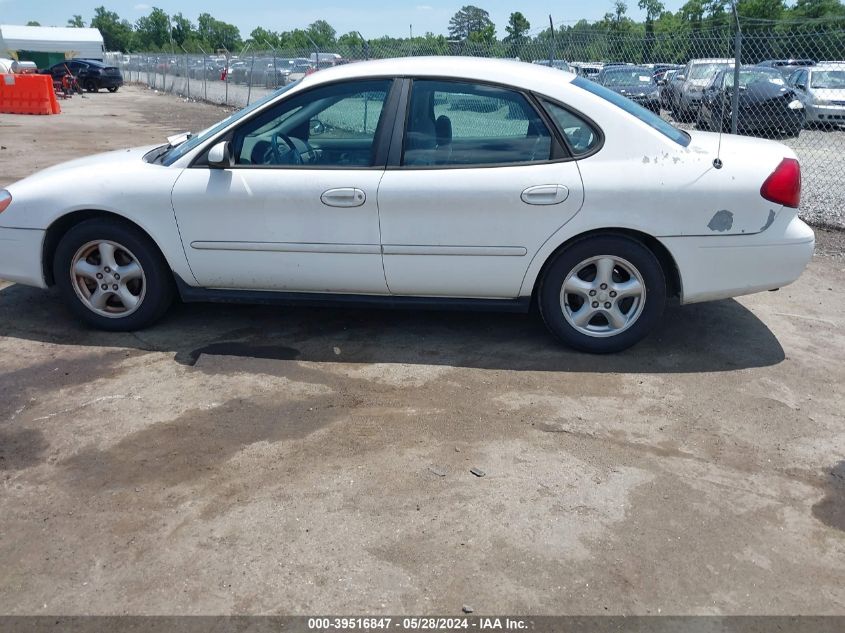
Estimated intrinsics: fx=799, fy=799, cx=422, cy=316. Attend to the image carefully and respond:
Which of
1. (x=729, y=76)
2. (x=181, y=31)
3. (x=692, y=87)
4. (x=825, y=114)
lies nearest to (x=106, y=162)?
(x=692, y=87)

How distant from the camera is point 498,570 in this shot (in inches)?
114

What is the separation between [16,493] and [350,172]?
243 centimetres

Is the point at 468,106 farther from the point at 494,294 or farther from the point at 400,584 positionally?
the point at 400,584

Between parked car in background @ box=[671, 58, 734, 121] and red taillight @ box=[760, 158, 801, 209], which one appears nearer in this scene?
red taillight @ box=[760, 158, 801, 209]

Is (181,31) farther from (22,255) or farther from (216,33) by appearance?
(22,255)

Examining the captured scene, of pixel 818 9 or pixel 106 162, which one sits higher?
pixel 818 9

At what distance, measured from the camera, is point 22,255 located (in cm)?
508

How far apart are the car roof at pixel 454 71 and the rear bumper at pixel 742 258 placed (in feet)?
3.97

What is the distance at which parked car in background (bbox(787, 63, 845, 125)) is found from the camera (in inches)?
542

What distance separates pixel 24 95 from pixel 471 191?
22.9 m

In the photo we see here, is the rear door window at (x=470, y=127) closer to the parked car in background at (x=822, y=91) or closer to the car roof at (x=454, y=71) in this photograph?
the car roof at (x=454, y=71)

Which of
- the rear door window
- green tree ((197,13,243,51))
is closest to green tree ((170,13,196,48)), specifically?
green tree ((197,13,243,51))

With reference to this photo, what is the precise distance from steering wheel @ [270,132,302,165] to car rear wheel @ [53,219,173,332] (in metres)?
0.96

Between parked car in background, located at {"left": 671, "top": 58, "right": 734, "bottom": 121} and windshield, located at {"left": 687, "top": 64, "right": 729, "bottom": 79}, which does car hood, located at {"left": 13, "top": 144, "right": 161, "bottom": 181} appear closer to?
parked car in background, located at {"left": 671, "top": 58, "right": 734, "bottom": 121}
